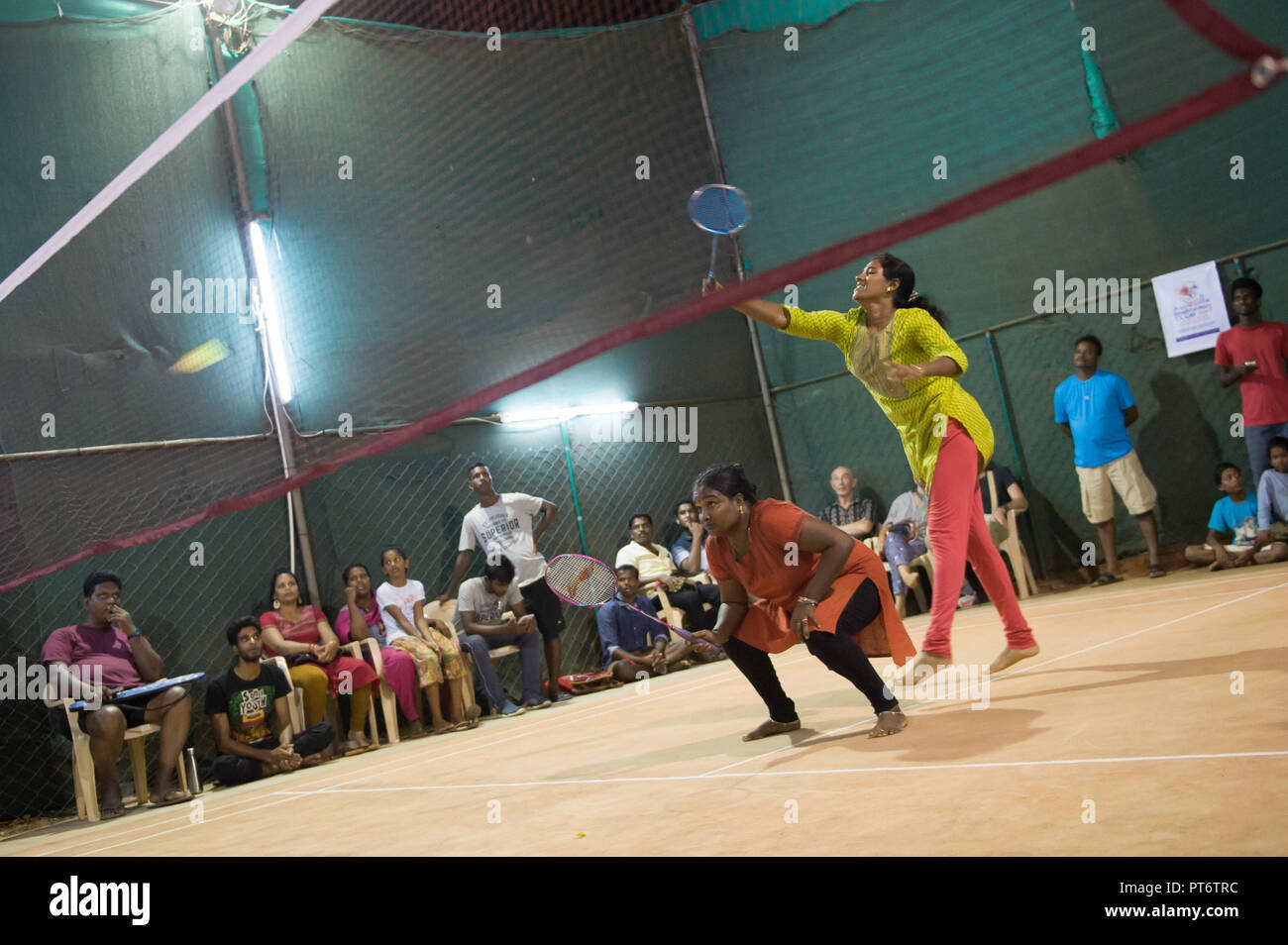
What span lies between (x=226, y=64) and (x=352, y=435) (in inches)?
129

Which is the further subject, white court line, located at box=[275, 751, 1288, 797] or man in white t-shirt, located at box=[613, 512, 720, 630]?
man in white t-shirt, located at box=[613, 512, 720, 630]

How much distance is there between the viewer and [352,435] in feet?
30.5

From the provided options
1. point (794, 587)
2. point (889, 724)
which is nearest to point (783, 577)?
point (794, 587)

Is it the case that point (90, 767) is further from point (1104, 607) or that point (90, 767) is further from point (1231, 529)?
point (1231, 529)

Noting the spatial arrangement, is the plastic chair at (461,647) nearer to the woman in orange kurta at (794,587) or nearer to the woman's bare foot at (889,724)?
the woman in orange kurta at (794,587)

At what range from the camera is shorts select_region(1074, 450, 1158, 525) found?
8570 millimetres

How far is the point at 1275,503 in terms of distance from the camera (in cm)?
760

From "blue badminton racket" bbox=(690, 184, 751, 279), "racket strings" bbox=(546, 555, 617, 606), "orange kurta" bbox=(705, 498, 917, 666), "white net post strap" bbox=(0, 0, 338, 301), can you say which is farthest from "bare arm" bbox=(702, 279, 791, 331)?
"racket strings" bbox=(546, 555, 617, 606)

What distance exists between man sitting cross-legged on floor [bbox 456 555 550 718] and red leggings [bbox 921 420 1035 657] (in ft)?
15.0

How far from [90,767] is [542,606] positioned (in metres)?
3.40

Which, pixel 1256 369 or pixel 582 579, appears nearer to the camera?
pixel 582 579

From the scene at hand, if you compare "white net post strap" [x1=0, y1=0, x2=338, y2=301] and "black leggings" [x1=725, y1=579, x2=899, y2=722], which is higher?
"white net post strap" [x1=0, y1=0, x2=338, y2=301]

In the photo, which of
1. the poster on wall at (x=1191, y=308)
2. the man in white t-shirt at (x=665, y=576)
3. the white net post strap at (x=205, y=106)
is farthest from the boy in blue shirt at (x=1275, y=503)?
the white net post strap at (x=205, y=106)

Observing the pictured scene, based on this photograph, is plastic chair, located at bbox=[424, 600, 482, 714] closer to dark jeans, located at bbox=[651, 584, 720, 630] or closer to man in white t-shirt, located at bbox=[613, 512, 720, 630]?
man in white t-shirt, located at bbox=[613, 512, 720, 630]
